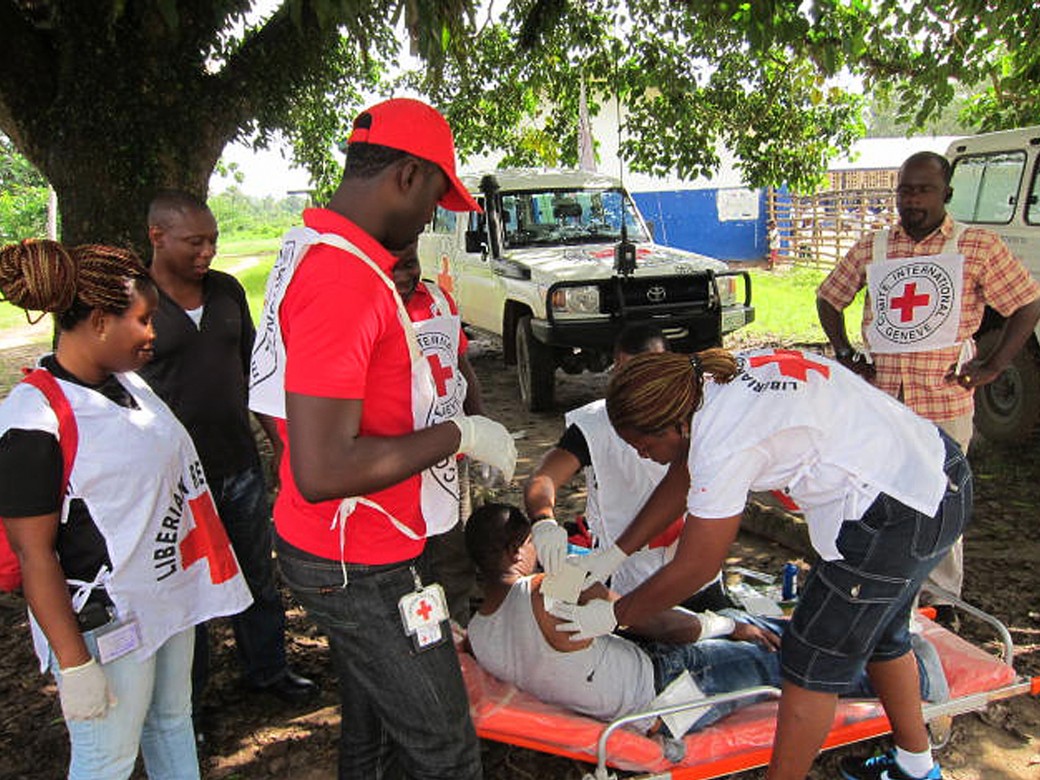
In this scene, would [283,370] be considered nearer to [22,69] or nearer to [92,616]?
[92,616]

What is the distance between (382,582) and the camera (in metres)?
1.68

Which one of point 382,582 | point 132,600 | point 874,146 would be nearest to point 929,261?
point 382,582

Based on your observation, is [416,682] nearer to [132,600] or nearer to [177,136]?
[132,600]

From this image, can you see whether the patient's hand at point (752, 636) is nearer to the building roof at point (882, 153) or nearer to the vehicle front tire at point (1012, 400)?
the vehicle front tire at point (1012, 400)

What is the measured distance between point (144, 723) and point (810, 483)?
70.1 inches

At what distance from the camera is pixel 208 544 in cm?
212

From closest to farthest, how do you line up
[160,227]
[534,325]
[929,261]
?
[160,227]
[929,261]
[534,325]

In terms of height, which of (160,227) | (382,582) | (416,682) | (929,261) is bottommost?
(416,682)

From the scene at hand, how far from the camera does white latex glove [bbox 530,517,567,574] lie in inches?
96.1

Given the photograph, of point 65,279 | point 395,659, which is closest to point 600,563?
point 395,659

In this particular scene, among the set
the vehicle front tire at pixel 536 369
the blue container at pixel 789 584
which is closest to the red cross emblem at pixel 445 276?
the vehicle front tire at pixel 536 369

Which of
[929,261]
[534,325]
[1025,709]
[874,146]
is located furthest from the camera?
[874,146]

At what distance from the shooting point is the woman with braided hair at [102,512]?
1.71m

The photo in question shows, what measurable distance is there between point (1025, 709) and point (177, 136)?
4714 millimetres
